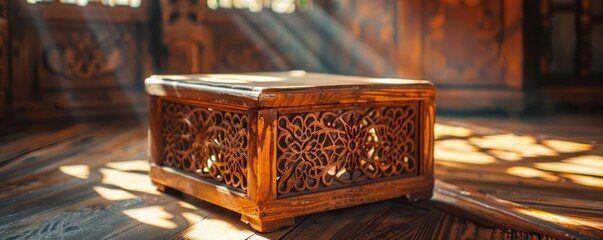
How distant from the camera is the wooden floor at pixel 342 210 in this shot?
4.84 ft

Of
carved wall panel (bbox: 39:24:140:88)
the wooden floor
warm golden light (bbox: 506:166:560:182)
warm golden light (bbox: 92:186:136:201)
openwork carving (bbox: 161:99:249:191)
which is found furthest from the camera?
carved wall panel (bbox: 39:24:140:88)

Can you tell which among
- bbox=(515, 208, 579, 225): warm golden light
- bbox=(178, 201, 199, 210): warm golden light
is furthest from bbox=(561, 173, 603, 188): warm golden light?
bbox=(178, 201, 199, 210): warm golden light

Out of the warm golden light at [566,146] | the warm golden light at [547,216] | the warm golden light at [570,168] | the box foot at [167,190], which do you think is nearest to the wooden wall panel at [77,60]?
the box foot at [167,190]

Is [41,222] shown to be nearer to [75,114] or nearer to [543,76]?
[75,114]

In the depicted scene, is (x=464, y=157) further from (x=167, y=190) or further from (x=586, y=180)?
(x=167, y=190)

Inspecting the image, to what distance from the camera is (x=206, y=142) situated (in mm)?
1707

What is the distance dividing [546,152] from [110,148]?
1.78 metres

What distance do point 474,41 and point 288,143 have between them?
2814 millimetres

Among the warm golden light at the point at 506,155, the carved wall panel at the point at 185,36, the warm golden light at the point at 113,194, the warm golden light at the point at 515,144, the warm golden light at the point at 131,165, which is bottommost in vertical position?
the warm golden light at the point at 515,144

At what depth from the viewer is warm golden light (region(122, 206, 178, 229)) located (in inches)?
60.6

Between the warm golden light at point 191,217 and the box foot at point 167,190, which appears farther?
the box foot at point 167,190

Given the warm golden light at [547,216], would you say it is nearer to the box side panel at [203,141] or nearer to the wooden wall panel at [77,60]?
the box side panel at [203,141]

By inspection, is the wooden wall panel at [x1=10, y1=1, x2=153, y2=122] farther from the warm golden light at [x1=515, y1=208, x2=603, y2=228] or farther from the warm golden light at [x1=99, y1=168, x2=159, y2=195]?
the warm golden light at [x1=515, y1=208, x2=603, y2=228]

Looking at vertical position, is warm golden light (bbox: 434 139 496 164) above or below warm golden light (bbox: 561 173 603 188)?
below
